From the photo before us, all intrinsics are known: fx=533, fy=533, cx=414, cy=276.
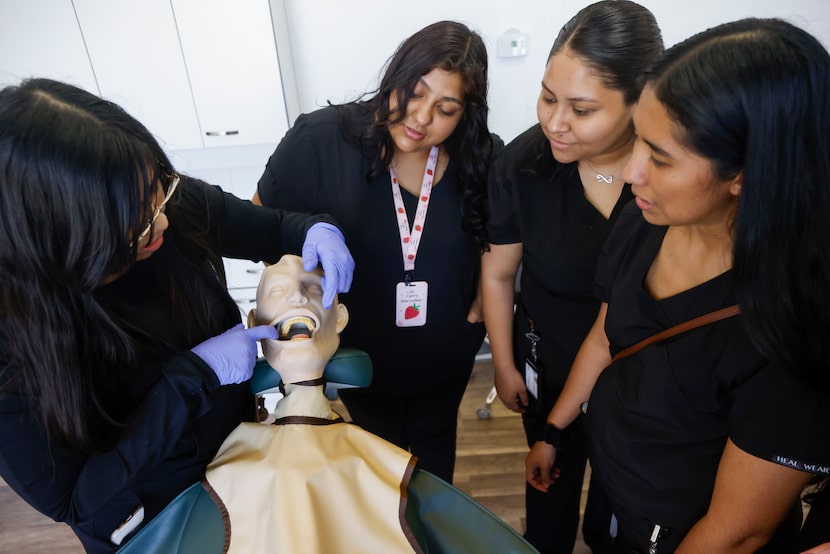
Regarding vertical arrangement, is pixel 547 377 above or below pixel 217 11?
below

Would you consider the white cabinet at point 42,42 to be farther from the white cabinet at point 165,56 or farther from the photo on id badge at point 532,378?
the photo on id badge at point 532,378

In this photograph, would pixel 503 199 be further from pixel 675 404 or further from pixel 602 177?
pixel 675 404

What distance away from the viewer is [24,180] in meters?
0.65

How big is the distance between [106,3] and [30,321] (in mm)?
1703

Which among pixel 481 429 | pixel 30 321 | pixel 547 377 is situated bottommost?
pixel 481 429

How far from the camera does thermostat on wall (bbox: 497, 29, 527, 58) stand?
233 cm

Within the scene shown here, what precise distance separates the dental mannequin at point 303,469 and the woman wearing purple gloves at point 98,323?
0.24 ft

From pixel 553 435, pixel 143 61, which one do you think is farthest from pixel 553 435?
pixel 143 61

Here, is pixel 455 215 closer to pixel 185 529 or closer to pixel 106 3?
pixel 185 529

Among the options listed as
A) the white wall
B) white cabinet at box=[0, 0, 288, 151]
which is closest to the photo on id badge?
white cabinet at box=[0, 0, 288, 151]

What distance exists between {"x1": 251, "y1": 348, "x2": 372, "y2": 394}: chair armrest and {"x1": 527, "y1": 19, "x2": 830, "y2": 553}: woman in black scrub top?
474 mm

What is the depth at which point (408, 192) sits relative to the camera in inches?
51.4

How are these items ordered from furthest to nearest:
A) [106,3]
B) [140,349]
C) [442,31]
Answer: [106,3], [442,31], [140,349]

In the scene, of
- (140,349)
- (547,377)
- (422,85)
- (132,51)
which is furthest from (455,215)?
(132,51)
